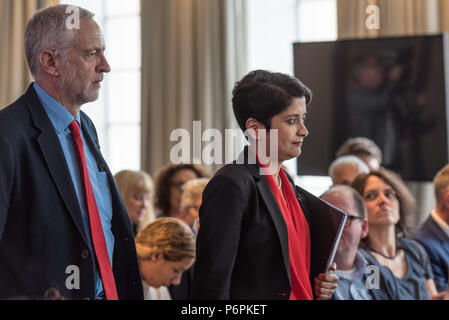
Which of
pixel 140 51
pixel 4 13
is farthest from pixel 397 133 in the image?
pixel 4 13

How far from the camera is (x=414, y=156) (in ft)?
16.6

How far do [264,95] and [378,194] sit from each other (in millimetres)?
1982

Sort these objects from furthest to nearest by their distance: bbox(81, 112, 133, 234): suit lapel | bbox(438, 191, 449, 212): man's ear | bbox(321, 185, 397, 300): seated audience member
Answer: bbox(438, 191, 449, 212): man's ear → bbox(321, 185, 397, 300): seated audience member → bbox(81, 112, 133, 234): suit lapel

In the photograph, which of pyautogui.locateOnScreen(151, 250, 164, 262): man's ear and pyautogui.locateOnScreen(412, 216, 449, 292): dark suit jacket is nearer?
pyautogui.locateOnScreen(151, 250, 164, 262): man's ear

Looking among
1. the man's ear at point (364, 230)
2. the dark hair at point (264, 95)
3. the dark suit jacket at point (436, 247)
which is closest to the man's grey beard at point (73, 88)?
the dark hair at point (264, 95)

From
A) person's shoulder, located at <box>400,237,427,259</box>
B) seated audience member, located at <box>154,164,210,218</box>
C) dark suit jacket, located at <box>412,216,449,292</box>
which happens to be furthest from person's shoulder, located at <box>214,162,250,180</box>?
seated audience member, located at <box>154,164,210,218</box>

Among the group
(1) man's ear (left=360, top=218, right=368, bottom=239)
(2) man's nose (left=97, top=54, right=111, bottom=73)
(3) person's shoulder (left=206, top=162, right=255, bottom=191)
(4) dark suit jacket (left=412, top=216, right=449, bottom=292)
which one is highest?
(2) man's nose (left=97, top=54, right=111, bottom=73)

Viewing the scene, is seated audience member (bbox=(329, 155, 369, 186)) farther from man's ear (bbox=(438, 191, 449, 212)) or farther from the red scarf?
the red scarf

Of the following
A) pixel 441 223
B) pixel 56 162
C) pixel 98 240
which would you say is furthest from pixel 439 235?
pixel 56 162

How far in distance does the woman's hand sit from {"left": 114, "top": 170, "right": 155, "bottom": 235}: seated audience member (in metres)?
2.69

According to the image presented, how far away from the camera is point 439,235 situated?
3.69 m

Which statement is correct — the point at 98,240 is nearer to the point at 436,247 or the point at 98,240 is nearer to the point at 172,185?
the point at 436,247

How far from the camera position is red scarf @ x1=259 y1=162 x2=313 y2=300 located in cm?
163

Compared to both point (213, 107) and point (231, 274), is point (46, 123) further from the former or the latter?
point (213, 107)
